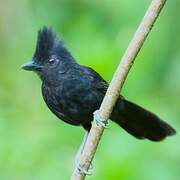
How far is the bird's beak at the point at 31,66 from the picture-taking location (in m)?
5.03

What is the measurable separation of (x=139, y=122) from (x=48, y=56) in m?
0.92

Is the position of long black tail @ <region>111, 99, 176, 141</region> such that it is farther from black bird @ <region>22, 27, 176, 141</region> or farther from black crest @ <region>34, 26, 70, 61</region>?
black crest @ <region>34, 26, 70, 61</region>

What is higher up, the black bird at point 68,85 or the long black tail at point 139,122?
the black bird at point 68,85

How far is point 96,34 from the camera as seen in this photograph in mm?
5602

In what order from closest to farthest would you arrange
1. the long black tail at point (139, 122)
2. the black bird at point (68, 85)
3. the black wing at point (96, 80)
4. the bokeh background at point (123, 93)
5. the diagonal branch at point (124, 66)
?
the diagonal branch at point (124, 66) → the bokeh background at point (123, 93) → the black bird at point (68, 85) → the black wing at point (96, 80) → the long black tail at point (139, 122)

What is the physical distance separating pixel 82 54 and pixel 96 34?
248mm

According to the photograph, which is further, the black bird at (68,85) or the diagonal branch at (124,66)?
the black bird at (68,85)

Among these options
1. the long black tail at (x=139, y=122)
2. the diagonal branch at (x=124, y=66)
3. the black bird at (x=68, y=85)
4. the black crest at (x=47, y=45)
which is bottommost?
the long black tail at (x=139, y=122)

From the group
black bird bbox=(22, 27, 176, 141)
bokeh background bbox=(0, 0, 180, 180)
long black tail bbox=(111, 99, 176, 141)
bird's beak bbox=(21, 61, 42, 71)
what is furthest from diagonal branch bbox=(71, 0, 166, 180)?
long black tail bbox=(111, 99, 176, 141)

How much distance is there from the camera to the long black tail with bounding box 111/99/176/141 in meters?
5.29

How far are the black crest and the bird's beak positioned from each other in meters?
0.05

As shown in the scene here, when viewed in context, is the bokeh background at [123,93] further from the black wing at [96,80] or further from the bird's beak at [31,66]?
the bird's beak at [31,66]

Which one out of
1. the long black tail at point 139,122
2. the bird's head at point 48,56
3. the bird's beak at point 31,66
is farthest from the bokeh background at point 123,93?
the bird's beak at point 31,66

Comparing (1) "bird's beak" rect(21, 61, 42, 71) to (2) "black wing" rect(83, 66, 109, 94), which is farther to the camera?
(2) "black wing" rect(83, 66, 109, 94)
